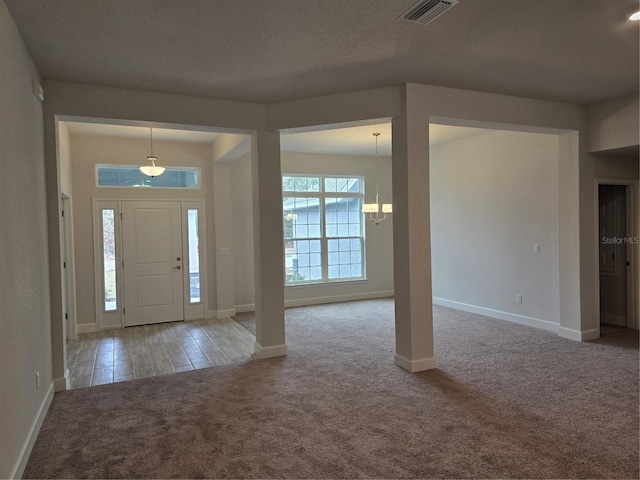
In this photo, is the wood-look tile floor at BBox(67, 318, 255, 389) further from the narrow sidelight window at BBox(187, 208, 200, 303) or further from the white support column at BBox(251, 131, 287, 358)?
the narrow sidelight window at BBox(187, 208, 200, 303)

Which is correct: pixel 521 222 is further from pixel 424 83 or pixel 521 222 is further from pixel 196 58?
pixel 196 58

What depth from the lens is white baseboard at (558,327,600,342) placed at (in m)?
4.89

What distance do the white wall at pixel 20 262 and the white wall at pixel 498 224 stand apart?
550 cm

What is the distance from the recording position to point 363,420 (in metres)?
2.97

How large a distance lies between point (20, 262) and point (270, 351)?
253cm

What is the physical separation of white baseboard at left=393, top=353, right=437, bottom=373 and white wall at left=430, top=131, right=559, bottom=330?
7.63ft

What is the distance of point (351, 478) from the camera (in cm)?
230

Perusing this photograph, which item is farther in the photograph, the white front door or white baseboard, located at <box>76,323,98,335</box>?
the white front door

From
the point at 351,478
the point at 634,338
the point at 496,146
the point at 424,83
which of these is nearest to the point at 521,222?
the point at 496,146

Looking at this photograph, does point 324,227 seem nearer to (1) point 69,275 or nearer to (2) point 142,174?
(2) point 142,174

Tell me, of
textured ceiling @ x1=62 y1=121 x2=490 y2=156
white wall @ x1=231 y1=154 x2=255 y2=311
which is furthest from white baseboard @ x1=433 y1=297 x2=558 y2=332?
white wall @ x1=231 y1=154 x2=255 y2=311

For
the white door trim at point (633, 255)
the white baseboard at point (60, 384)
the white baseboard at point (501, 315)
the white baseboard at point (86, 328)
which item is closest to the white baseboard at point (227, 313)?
the white baseboard at point (86, 328)

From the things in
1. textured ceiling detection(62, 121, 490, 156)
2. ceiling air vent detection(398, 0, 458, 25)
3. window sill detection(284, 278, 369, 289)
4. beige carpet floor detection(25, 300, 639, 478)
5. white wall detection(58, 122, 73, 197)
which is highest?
textured ceiling detection(62, 121, 490, 156)

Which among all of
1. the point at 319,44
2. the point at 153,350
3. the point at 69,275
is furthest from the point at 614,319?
the point at 69,275
